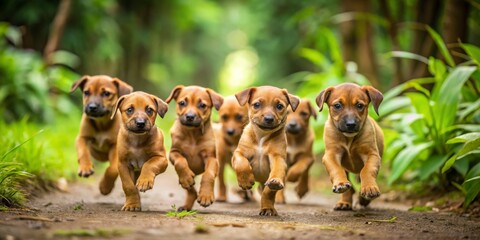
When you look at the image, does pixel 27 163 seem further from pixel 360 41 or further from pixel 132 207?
pixel 360 41

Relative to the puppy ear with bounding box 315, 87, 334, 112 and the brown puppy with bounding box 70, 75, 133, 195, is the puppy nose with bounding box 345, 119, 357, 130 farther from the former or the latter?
the brown puppy with bounding box 70, 75, 133, 195

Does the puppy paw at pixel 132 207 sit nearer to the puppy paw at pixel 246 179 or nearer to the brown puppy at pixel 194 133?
the brown puppy at pixel 194 133

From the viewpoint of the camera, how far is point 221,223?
532 centimetres

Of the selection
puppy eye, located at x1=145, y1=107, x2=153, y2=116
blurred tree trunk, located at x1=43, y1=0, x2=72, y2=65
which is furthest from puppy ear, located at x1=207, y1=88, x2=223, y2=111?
blurred tree trunk, located at x1=43, y1=0, x2=72, y2=65

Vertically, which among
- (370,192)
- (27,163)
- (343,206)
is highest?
(27,163)

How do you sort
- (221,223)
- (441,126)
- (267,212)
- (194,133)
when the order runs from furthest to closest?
(441,126), (194,133), (267,212), (221,223)

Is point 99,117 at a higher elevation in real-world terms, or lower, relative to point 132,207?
higher

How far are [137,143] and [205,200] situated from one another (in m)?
1.05

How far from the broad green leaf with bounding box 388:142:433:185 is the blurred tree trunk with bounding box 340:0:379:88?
502 cm

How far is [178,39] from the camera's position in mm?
29219

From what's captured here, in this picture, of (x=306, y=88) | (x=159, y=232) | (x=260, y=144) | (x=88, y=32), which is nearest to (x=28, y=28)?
(x=88, y=32)

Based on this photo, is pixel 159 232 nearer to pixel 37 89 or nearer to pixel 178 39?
pixel 37 89

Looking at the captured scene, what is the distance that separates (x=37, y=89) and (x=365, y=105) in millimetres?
9092

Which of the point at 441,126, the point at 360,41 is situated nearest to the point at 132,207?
the point at 441,126
